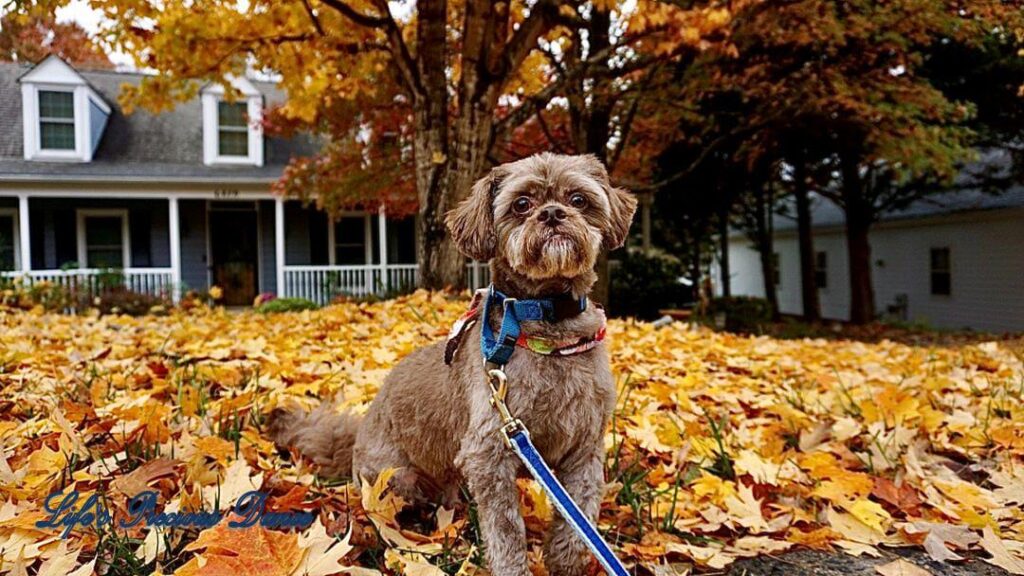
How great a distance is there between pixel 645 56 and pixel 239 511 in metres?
9.89

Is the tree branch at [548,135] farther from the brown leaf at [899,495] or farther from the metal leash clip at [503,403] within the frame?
the metal leash clip at [503,403]

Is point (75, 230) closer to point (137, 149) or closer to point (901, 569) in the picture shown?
point (137, 149)

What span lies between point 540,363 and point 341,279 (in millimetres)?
16704

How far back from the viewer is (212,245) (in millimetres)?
18875

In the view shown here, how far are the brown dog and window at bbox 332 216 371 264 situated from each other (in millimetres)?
17994

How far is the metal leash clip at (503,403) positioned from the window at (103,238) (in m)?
18.8

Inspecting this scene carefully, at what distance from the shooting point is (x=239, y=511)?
228cm

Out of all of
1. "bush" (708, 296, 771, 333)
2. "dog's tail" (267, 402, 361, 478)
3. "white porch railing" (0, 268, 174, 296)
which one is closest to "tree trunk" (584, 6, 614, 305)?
"bush" (708, 296, 771, 333)

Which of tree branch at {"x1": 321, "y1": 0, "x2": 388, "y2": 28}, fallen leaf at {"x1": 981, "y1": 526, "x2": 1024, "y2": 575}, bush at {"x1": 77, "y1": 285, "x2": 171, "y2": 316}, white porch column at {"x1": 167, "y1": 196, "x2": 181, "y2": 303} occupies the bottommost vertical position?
fallen leaf at {"x1": 981, "y1": 526, "x2": 1024, "y2": 575}

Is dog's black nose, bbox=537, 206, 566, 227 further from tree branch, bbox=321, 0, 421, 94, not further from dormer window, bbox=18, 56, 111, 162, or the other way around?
dormer window, bbox=18, 56, 111, 162

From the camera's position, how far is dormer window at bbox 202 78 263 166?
1738cm

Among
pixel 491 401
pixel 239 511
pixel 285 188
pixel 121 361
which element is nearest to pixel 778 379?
pixel 491 401

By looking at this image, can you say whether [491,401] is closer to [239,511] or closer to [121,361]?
[239,511]

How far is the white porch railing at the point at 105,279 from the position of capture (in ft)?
49.1
